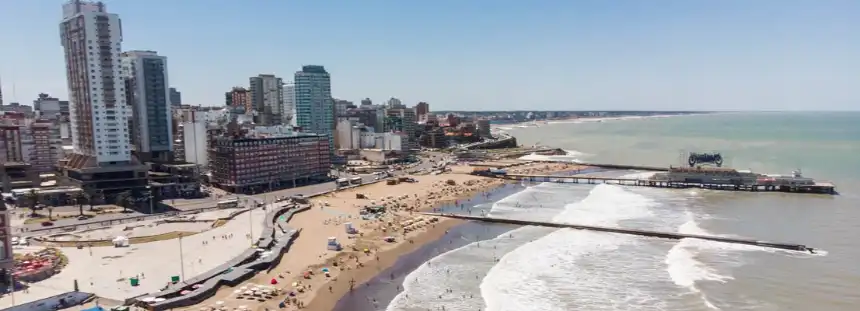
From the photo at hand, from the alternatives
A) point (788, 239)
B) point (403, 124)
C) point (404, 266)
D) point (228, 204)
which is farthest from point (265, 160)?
point (403, 124)

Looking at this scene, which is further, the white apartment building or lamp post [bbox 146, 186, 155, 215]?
the white apartment building

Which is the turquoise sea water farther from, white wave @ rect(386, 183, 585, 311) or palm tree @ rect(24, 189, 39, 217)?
palm tree @ rect(24, 189, 39, 217)

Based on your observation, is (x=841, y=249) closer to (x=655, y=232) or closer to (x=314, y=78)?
(x=655, y=232)

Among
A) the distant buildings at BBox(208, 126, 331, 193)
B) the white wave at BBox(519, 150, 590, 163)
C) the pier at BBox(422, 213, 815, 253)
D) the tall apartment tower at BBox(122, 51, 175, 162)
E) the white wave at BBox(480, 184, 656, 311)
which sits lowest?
the white wave at BBox(480, 184, 656, 311)

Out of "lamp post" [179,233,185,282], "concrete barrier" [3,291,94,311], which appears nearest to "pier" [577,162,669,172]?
"lamp post" [179,233,185,282]

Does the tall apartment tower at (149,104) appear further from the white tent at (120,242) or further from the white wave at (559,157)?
the white wave at (559,157)

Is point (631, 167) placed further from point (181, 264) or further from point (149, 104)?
point (181, 264)
